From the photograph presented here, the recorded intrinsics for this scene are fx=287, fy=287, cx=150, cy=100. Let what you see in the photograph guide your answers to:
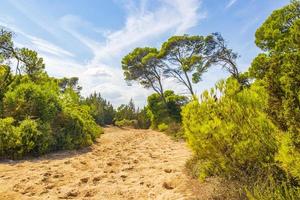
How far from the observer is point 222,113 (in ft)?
12.7

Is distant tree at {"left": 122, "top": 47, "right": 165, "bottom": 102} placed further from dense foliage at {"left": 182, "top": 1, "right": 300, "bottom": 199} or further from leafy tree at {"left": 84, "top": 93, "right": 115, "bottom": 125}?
dense foliage at {"left": 182, "top": 1, "right": 300, "bottom": 199}

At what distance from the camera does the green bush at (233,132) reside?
3.42m

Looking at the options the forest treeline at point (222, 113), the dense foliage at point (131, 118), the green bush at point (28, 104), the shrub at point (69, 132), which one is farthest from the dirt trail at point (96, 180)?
the dense foliage at point (131, 118)

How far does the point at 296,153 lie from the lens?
2254mm

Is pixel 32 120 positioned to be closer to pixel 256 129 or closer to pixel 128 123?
pixel 256 129

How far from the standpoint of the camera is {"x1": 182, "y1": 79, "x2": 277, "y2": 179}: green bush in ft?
11.2

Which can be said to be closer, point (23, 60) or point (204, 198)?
point (204, 198)

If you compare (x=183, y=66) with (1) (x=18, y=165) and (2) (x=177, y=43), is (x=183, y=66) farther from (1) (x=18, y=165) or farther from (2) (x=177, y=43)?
(1) (x=18, y=165)

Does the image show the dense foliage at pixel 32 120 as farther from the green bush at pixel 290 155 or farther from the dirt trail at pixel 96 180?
the green bush at pixel 290 155

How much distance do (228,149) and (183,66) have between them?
18162 mm

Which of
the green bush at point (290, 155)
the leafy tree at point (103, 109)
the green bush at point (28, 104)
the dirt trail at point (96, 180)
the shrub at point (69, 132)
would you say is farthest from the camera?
the leafy tree at point (103, 109)

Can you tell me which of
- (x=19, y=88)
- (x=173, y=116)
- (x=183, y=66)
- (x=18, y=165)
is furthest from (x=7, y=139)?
(x=173, y=116)

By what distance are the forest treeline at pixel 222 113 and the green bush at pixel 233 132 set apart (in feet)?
0.04

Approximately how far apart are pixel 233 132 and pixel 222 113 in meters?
0.37
